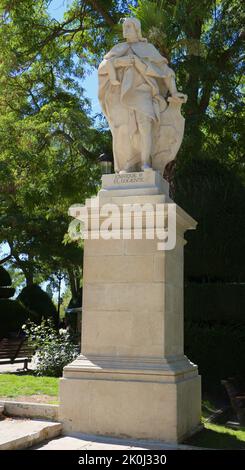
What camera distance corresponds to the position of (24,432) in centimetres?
629

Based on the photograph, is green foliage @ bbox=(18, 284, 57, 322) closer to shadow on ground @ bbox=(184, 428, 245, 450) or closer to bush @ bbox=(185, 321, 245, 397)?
bush @ bbox=(185, 321, 245, 397)

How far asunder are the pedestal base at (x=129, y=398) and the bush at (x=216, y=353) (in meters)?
5.56

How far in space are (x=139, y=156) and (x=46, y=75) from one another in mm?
10903

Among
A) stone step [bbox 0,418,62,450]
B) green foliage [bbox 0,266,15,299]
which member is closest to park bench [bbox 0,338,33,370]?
green foliage [bbox 0,266,15,299]

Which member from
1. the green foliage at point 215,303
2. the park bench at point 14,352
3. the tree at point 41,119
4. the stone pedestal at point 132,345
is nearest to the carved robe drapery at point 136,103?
the stone pedestal at point 132,345

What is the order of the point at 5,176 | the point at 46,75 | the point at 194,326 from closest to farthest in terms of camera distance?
the point at 194,326, the point at 5,176, the point at 46,75

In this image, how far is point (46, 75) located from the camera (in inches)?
688

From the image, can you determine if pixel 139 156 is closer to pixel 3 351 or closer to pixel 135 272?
pixel 135 272

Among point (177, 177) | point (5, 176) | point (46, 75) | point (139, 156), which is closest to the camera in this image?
point (139, 156)

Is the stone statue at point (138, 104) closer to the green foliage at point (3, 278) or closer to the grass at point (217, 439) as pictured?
the grass at point (217, 439)

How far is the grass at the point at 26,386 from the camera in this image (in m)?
8.21

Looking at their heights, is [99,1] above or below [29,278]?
above
